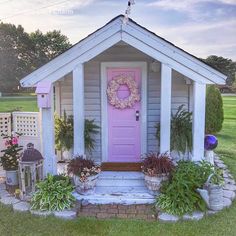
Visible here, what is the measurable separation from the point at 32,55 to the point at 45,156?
4635 centimetres

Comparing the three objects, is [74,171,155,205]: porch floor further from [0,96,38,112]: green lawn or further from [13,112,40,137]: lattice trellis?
[0,96,38,112]: green lawn

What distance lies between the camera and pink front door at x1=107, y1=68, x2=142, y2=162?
20.0 feet

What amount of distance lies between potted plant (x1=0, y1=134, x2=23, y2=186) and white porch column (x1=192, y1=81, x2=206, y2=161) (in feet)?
10.3

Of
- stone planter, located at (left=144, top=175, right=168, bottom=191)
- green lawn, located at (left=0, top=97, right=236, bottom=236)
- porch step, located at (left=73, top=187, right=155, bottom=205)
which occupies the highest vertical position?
stone planter, located at (left=144, top=175, right=168, bottom=191)

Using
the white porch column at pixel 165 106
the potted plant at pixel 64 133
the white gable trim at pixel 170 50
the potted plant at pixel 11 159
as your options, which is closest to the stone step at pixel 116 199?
the white porch column at pixel 165 106

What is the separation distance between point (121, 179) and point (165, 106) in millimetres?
1541

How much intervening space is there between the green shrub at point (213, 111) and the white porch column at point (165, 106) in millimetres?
6789

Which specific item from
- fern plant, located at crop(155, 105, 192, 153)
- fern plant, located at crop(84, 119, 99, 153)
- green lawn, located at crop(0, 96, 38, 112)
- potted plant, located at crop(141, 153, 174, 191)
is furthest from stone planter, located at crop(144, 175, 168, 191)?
green lawn, located at crop(0, 96, 38, 112)

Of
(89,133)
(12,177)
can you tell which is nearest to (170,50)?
(89,133)

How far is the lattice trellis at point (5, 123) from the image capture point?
5.67 metres

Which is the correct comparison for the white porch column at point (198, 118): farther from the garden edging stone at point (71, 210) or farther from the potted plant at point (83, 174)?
the potted plant at point (83, 174)

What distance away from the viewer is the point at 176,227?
3910 millimetres

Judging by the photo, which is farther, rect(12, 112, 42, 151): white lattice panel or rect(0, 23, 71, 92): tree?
rect(0, 23, 71, 92): tree

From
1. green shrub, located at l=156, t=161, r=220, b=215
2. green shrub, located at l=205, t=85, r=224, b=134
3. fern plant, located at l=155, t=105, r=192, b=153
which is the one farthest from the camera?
green shrub, located at l=205, t=85, r=224, b=134
